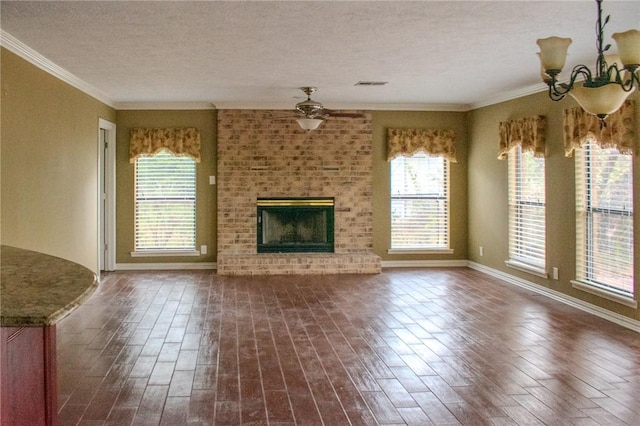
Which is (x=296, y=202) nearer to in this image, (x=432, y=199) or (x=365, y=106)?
(x=365, y=106)

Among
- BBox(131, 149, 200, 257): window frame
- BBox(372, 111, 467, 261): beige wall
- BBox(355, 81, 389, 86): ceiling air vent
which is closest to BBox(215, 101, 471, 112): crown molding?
BBox(372, 111, 467, 261): beige wall

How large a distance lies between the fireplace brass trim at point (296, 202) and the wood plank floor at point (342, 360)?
2063mm

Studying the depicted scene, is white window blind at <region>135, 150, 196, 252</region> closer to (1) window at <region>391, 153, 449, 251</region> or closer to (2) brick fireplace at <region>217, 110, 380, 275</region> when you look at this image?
(2) brick fireplace at <region>217, 110, 380, 275</region>

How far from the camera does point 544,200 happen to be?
21.3 ft

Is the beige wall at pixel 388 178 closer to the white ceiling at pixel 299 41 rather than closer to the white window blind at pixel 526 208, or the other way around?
the white window blind at pixel 526 208

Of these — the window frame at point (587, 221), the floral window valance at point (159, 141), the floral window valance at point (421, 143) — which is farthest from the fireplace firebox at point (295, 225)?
the window frame at point (587, 221)

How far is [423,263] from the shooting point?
28.3 feet

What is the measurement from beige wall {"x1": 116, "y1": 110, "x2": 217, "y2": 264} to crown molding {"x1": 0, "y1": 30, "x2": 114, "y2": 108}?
1.01 meters

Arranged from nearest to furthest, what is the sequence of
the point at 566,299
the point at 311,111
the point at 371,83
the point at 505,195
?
the point at 566,299 < the point at 371,83 < the point at 311,111 < the point at 505,195

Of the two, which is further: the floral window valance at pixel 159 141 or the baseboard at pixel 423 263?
the baseboard at pixel 423 263

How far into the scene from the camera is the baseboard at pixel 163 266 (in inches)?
323

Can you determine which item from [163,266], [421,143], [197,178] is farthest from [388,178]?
[163,266]

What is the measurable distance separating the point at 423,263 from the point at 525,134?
111 inches

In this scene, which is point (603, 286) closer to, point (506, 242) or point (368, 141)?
point (506, 242)
